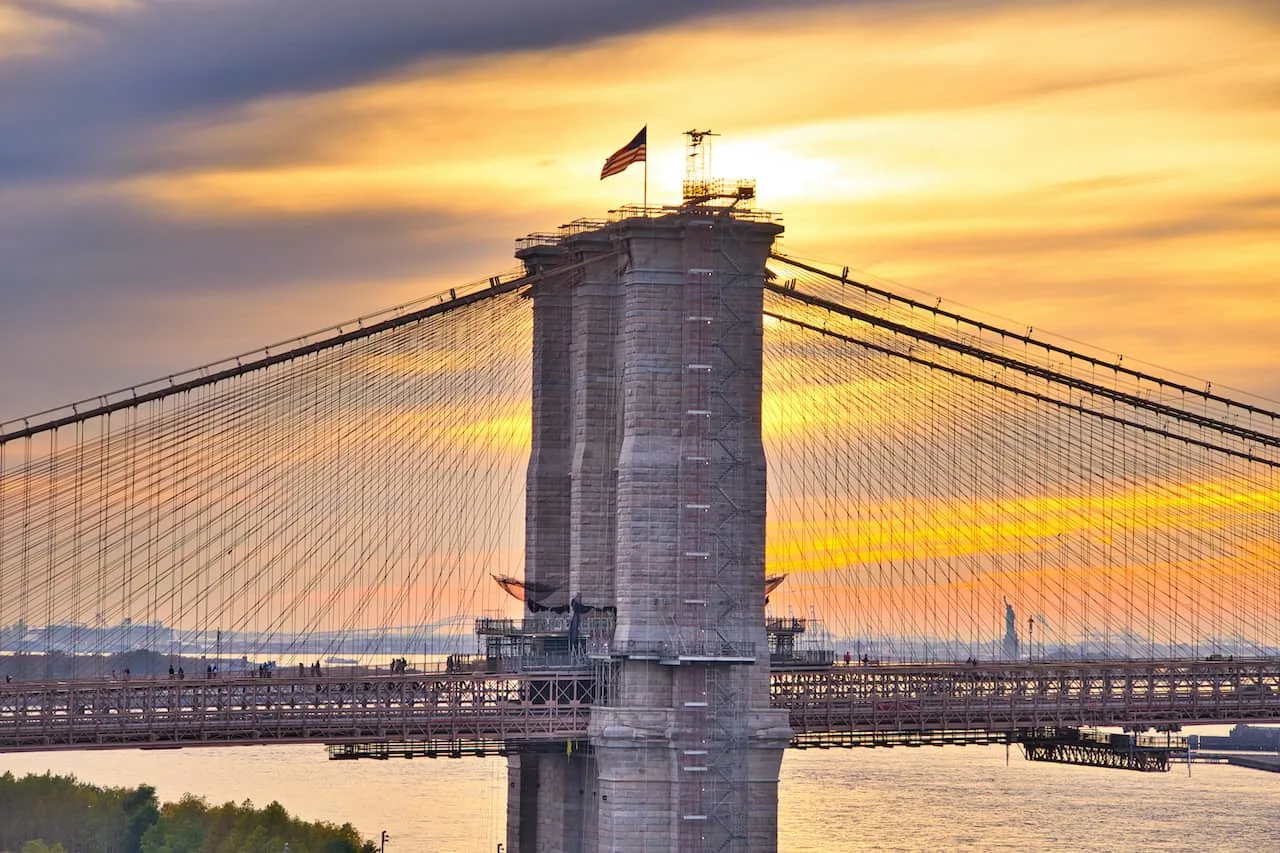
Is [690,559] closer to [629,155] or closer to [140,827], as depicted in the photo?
[629,155]

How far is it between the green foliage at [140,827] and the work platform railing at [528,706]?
23.1 m

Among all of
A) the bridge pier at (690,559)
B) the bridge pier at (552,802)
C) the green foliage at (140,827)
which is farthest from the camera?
the green foliage at (140,827)

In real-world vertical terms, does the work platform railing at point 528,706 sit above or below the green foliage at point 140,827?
above

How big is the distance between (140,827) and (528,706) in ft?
132

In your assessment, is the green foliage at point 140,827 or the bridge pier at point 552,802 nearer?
the bridge pier at point 552,802

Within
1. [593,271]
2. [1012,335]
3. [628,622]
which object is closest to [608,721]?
[628,622]

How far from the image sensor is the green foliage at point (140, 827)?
118 meters

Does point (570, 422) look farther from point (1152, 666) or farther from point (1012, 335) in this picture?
point (1152, 666)

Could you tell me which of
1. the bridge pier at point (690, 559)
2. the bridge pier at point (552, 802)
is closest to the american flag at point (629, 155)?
the bridge pier at point (690, 559)

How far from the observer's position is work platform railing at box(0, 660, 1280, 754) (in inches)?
3300

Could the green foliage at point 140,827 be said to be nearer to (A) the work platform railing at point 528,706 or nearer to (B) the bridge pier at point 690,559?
(A) the work platform railing at point 528,706

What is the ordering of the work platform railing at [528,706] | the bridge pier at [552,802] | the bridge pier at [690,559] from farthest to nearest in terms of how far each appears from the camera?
the bridge pier at [552,802]
the bridge pier at [690,559]
the work platform railing at [528,706]

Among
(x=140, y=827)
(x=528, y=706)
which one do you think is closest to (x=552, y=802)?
(x=528, y=706)

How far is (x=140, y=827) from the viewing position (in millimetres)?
122250
